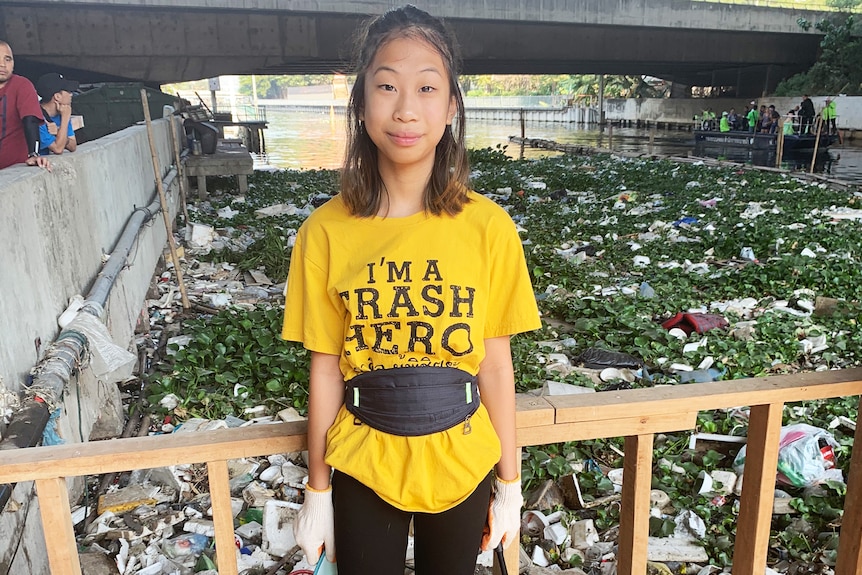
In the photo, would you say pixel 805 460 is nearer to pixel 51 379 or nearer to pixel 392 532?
pixel 392 532

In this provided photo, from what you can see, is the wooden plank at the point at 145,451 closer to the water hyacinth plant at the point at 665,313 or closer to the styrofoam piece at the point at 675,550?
the styrofoam piece at the point at 675,550

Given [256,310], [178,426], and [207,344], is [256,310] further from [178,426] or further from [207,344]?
[178,426]

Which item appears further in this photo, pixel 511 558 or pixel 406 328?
pixel 511 558

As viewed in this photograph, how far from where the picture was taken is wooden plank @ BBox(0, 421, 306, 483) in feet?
5.04

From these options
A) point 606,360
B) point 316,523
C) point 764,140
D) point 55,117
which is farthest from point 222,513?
point 764,140

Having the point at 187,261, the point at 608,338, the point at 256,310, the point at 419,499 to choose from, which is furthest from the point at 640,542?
the point at 187,261

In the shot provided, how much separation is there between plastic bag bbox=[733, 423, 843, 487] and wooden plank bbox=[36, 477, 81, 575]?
316 cm

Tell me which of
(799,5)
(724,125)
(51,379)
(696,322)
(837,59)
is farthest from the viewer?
(799,5)

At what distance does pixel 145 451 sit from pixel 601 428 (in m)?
1.10

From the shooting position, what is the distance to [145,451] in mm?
1565

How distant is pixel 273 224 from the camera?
10023 millimetres

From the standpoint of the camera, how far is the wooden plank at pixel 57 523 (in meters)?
1.56

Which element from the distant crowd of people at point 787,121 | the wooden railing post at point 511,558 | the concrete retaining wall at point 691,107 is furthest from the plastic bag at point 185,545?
the concrete retaining wall at point 691,107

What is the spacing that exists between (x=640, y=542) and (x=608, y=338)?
12.1 ft
